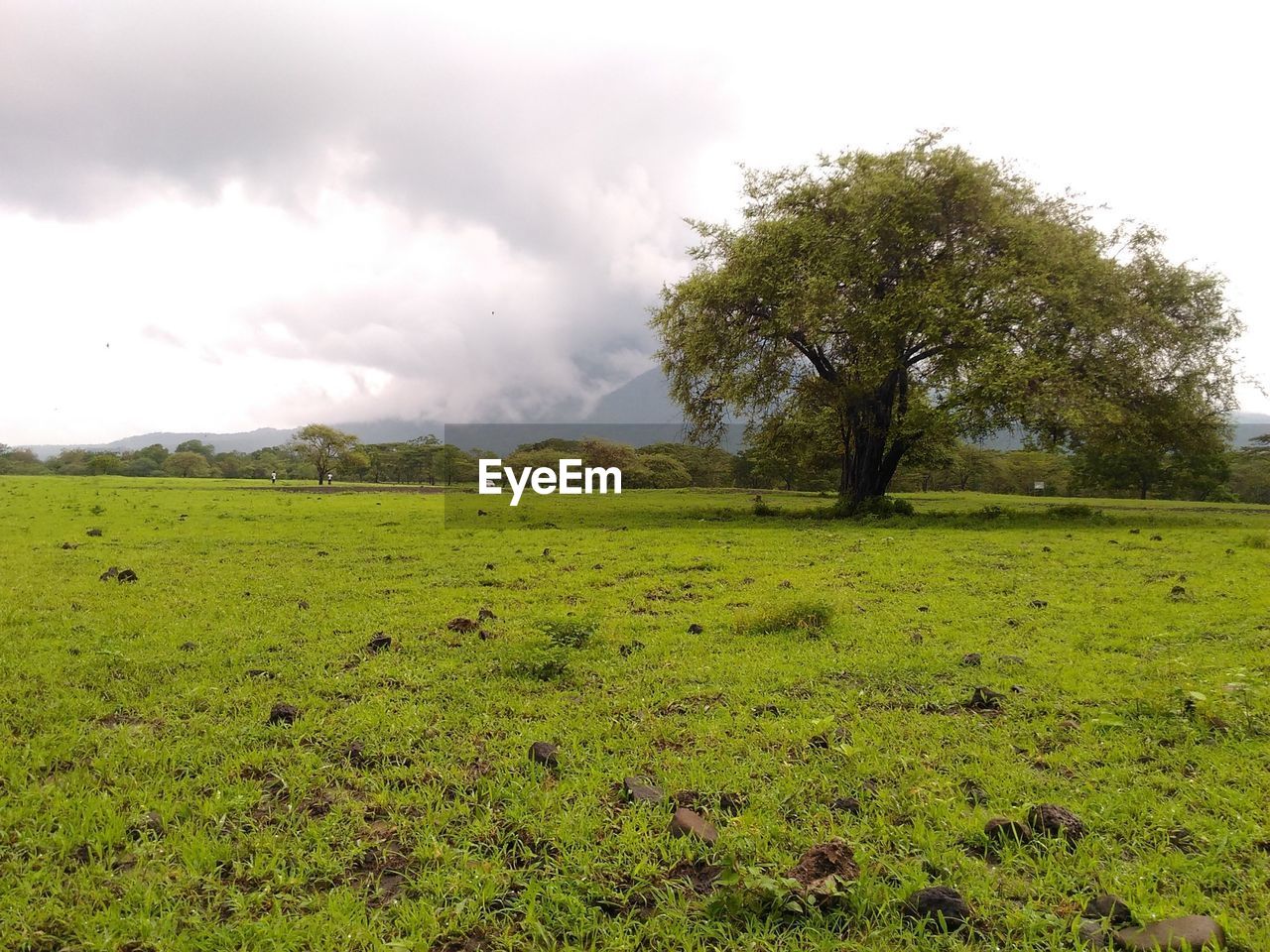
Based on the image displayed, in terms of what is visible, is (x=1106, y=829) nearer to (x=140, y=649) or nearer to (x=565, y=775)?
(x=565, y=775)

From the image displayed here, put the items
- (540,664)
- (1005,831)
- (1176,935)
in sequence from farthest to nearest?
(540,664) → (1005,831) → (1176,935)

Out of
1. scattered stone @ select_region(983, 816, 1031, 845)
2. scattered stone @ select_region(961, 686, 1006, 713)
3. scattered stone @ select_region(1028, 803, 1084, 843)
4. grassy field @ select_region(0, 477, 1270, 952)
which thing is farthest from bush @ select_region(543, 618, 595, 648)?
scattered stone @ select_region(1028, 803, 1084, 843)

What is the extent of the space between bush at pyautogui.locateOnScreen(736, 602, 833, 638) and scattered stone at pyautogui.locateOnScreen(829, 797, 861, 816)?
4.11 m

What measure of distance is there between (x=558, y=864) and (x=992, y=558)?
14.0 m

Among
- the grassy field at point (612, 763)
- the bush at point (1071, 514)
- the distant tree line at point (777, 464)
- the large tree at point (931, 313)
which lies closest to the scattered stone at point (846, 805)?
the grassy field at point (612, 763)

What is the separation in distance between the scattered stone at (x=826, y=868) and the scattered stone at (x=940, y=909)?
11.8 inches

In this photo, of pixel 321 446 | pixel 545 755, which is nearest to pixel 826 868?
pixel 545 755

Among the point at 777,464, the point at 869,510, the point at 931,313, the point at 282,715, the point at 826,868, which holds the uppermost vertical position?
the point at 931,313

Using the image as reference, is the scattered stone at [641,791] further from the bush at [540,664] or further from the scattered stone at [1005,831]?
the bush at [540,664]

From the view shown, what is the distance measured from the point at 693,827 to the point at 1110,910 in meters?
2.14

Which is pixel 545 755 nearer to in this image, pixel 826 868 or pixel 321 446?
pixel 826 868

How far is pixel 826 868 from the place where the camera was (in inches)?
133

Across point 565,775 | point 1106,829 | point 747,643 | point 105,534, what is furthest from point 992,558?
point 105,534

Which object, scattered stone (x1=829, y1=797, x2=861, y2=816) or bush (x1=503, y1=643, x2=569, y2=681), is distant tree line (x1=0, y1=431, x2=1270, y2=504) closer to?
bush (x1=503, y1=643, x2=569, y2=681)
